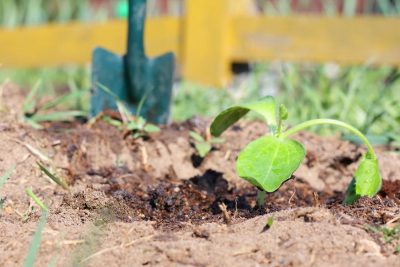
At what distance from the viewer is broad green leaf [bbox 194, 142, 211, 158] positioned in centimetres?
223

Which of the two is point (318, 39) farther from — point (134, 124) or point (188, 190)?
point (188, 190)

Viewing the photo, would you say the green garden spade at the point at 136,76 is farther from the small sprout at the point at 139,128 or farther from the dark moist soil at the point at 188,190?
the small sprout at the point at 139,128

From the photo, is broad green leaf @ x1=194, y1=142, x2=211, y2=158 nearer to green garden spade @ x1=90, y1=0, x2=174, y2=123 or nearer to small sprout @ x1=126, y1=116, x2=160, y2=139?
small sprout @ x1=126, y1=116, x2=160, y2=139

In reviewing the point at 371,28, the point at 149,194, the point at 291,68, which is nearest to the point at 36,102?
the point at 149,194

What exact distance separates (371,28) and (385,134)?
A: 57.5 inches

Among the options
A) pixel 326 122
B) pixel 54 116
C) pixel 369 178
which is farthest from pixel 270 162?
pixel 54 116

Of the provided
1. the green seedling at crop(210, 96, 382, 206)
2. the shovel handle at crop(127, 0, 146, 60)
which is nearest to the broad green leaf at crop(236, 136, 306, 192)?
the green seedling at crop(210, 96, 382, 206)

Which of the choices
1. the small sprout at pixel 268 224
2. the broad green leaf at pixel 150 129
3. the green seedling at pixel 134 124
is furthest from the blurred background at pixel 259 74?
the small sprout at pixel 268 224

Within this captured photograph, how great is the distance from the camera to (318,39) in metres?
3.95

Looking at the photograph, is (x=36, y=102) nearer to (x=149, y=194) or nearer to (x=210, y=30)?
(x=149, y=194)

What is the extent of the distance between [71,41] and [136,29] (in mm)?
2210

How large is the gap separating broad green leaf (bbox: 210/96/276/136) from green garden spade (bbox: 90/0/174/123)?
0.68 m

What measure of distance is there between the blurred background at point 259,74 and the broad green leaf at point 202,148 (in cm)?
51

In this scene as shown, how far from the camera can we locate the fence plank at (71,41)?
4375 millimetres
